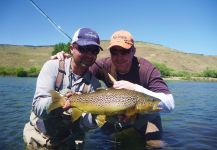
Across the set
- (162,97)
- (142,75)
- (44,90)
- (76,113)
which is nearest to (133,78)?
(142,75)

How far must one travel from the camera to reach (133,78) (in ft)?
19.6

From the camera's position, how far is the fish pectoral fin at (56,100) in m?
4.37

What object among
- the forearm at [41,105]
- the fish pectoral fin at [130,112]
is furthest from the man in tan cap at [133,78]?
the forearm at [41,105]

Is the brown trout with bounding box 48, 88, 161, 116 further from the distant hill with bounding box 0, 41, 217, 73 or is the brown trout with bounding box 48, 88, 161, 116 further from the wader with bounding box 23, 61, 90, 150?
the distant hill with bounding box 0, 41, 217, 73

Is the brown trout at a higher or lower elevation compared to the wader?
higher

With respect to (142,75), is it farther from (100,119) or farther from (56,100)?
(56,100)

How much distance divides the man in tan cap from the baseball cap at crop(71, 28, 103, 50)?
57cm

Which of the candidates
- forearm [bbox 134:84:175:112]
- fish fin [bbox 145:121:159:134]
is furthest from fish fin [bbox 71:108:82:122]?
fish fin [bbox 145:121:159:134]

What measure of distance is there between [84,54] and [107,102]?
0.87m

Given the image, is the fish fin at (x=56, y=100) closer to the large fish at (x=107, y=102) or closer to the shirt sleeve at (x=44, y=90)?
the large fish at (x=107, y=102)

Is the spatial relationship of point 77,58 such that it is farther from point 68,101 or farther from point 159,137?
point 159,137

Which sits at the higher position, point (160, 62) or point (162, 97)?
point (160, 62)

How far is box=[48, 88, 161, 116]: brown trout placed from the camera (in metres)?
4.49

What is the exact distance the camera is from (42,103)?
Result: 4598mm
